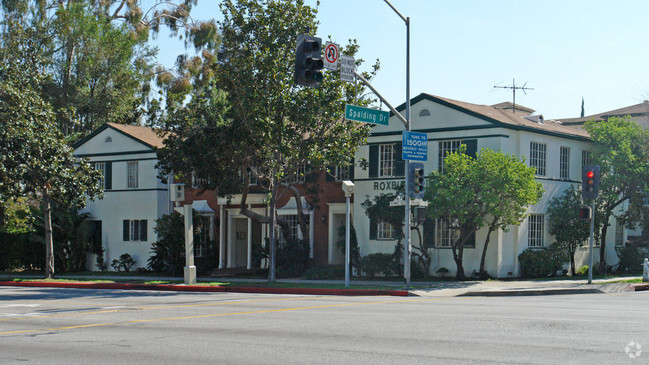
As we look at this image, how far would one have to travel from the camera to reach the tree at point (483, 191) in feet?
87.9

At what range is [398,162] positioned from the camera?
31.1 metres

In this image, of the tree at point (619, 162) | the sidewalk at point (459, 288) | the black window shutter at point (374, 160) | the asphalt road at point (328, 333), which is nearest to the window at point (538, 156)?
the tree at point (619, 162)

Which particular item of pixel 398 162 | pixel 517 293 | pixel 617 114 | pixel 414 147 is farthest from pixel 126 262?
pixel 617 114

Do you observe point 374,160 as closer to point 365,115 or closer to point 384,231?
point 384,231

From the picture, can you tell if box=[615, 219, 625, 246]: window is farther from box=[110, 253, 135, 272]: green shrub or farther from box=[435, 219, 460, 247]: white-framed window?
box=[110, 253, 135, 272]: green shrub

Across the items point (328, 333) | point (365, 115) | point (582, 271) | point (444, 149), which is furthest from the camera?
point (582, 271)

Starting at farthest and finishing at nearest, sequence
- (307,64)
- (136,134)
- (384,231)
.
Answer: (136,134) → (384,231) → (307,64)

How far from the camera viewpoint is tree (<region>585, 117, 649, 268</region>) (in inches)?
1217

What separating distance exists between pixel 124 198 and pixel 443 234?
708 inches

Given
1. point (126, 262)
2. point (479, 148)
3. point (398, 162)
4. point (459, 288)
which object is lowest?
point (126, 262)

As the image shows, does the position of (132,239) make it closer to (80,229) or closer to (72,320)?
(80,229)

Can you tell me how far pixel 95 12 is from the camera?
177 feet

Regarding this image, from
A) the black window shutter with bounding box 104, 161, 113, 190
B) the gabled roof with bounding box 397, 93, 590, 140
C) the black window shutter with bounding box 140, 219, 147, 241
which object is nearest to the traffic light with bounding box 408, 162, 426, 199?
the gabled roof with bounding box 397, 93, 590, 140

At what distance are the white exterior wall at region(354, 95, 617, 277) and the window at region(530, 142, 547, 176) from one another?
0.22m
